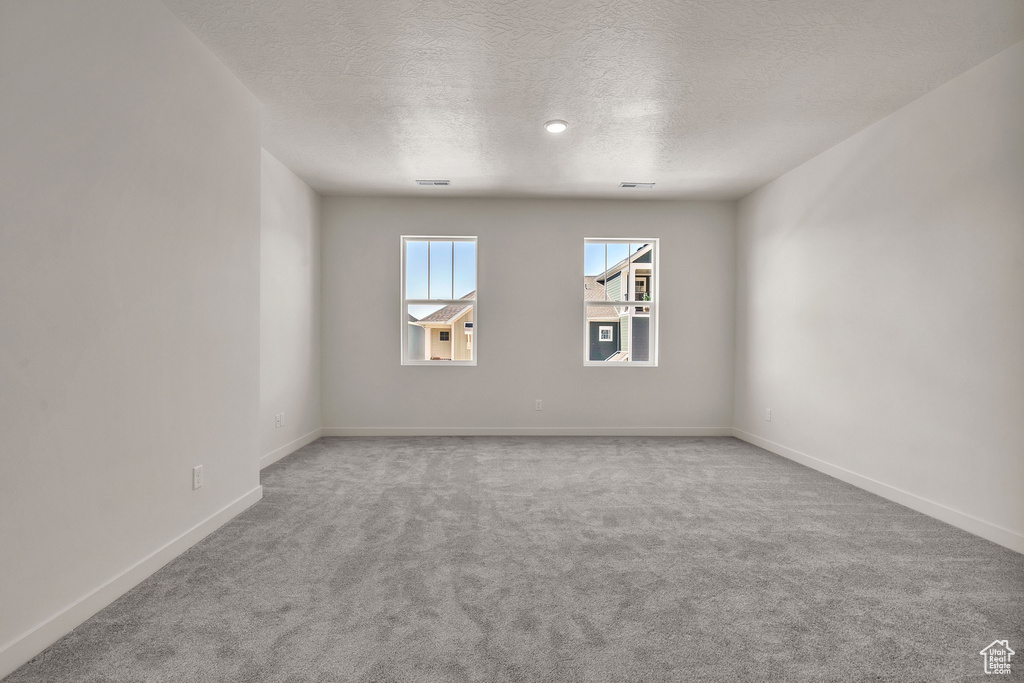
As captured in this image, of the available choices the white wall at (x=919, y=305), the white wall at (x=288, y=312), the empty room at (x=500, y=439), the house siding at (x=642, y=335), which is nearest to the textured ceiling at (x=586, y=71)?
the empty room at (x=500, y=439)

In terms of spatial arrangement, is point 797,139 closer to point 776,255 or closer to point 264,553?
point 776,255

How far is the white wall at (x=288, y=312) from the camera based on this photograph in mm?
4078

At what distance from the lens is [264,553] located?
2398 millimetres

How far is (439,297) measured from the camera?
18.0ft

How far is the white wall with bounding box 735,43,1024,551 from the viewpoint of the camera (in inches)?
101

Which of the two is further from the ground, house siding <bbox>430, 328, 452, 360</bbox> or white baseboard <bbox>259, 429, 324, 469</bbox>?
house siding <bbox>430, 328, 452, 360</bbox>

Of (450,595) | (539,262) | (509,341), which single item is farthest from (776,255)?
(450,595)

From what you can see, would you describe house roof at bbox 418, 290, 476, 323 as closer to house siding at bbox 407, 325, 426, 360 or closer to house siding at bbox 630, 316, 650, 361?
house siding at bbox 407, 325, 426, 360

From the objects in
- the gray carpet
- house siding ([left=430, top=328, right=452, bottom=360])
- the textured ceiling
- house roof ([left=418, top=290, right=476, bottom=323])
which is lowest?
the gray carpet

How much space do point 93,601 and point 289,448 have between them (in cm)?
275

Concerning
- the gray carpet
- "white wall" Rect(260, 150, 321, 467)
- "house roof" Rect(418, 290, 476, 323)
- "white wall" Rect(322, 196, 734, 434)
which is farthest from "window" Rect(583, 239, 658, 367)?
"white wall" Rect(260, 150, 321, 467)

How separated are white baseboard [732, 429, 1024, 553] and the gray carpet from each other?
72 mm

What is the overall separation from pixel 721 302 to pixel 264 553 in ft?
16.4

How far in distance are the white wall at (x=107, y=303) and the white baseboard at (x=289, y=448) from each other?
50.4 inches
